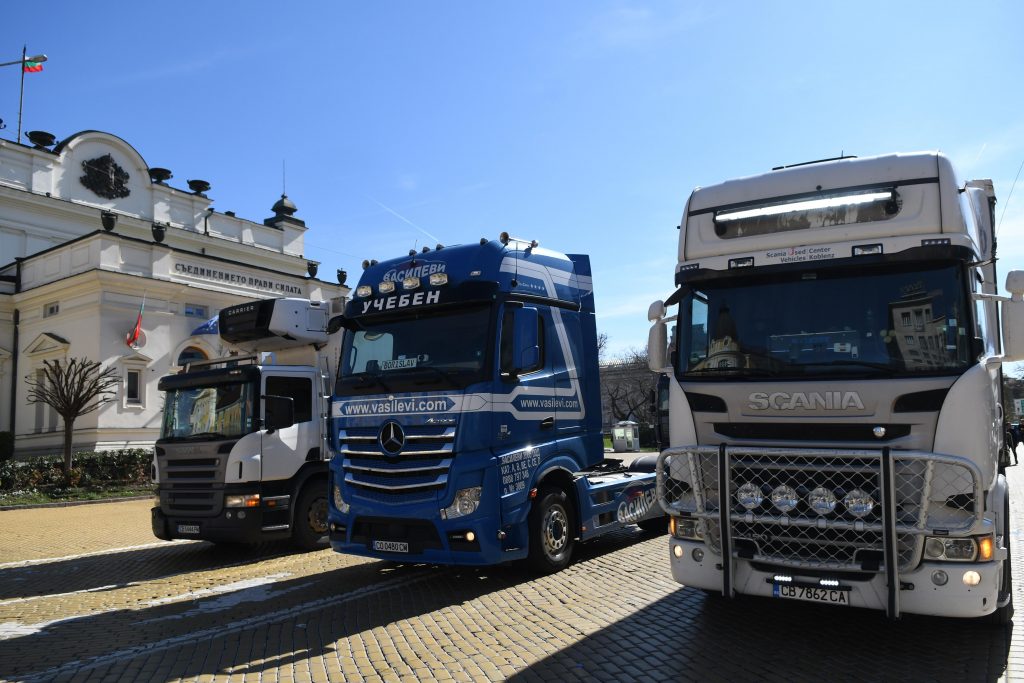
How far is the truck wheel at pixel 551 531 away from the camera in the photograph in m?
8.06

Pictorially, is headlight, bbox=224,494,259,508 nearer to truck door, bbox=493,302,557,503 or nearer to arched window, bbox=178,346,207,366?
truck door, bbox=493,302,557,503

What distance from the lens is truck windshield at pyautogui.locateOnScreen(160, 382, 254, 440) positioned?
34.1 feet

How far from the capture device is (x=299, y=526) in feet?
35.6

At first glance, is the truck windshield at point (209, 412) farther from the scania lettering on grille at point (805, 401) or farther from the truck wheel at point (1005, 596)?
the truck wheel at point (1005, 596)

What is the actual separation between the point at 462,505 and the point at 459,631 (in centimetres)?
130

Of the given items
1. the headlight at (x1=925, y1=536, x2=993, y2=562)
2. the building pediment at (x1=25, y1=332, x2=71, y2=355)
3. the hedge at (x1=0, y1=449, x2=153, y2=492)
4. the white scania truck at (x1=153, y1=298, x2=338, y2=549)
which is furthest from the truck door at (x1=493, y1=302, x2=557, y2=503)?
the building pediment at (x1=25, y1=332, x2=71, y2=355)

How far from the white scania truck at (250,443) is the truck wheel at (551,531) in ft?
11.2

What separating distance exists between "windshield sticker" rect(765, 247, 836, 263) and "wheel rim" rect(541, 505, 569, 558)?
3908 mm

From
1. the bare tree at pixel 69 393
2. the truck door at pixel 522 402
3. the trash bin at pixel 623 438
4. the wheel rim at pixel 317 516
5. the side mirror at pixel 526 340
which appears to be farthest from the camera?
the trash bin at pixel 623 438

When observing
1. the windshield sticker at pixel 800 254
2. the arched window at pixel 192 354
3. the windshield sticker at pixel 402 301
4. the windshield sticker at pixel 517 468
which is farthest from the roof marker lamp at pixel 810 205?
the arched window at pixel 192 354

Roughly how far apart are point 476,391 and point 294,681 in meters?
3.19

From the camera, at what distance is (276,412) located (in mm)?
10453

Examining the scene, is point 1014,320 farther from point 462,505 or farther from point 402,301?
point 402,301

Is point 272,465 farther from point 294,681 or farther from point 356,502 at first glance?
point 294,681
